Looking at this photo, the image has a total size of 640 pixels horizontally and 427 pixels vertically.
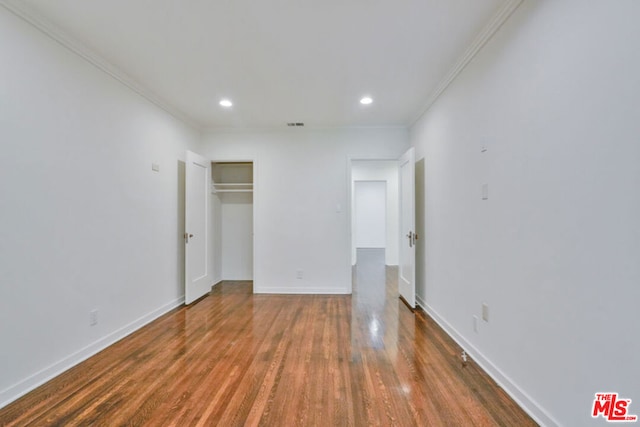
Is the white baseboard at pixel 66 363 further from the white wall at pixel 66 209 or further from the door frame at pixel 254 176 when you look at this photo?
the door frame at pixel 254 176

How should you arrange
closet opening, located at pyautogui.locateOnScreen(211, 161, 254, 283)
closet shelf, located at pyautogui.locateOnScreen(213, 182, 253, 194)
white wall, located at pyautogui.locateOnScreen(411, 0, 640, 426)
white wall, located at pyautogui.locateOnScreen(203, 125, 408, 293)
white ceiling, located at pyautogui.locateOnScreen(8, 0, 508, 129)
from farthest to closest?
closet opening, located at pyautogui.locateOnScreen(211, 161, 254, 283) < closet shelf, located at pyautogui.locateOnScreen(213, 182, 253, 194) < white wall, located at pyautogui.locateOnScreen(203, 125, 408, 293) < white ceiling, located at pyautogui.locateOnScreen(8, 0, 508, 129) < white wall, located at pyautogui.locateOnScreen(411, 0, 640, 426)

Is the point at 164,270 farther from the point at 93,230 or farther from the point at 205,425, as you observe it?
the point at 205,425

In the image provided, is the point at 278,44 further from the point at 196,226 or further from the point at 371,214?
the point at 371,214

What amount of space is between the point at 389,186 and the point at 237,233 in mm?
3908

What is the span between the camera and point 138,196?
299 cm

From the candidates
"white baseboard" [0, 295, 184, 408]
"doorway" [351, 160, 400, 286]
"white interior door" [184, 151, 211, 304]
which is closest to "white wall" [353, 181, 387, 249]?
"doorway" [351, 160, 400, 286]

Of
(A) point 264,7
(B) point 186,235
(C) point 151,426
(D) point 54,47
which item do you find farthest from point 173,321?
(A) point 264,7

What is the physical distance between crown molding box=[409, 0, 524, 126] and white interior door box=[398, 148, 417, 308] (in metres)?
0.87

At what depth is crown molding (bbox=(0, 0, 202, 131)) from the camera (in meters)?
1.85

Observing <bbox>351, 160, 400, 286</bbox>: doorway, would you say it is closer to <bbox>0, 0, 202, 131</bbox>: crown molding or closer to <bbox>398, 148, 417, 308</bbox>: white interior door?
<bbox>398, 148, 417, 308</bbox>: white interior door

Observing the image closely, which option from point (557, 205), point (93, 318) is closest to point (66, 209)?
point (93, 318)

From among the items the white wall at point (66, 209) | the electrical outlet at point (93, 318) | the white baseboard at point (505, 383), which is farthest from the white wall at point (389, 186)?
the electrical outlet at point (93, 318)

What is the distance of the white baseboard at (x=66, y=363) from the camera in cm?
177

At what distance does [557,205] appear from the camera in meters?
1.46
